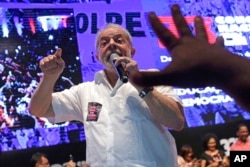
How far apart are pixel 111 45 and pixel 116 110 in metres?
0.23

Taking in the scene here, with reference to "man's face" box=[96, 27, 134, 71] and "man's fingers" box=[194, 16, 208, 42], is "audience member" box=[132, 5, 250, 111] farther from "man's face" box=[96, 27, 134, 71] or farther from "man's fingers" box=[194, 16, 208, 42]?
"man's face" box=[96, 27, 134, 71]

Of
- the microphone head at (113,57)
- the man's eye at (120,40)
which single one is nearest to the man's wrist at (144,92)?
the microphone head at (113,57)

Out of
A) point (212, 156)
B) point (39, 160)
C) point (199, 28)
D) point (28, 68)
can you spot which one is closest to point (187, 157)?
point (212, 156)

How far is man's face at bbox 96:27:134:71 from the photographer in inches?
64.3

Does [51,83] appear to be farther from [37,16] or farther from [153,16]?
[37,16]

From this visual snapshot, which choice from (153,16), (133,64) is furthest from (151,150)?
(153,16)

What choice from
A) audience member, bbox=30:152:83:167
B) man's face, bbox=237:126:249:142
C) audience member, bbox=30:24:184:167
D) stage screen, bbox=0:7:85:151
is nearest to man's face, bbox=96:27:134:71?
audience member, bbox=30:24:184:167

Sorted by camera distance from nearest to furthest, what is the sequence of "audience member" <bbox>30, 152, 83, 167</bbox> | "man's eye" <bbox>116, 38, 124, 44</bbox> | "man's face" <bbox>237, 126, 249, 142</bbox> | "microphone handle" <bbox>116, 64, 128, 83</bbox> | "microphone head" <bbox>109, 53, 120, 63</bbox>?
"microphone handle" <bbox>116, 64, 128, 83</bbox> → "microphone head" <bbox>109, 53, 120, 63</bbox> → "man's eye" <bbox>116, 38, 124, 44</bbox> → "audience member" <bbox>30, 152, 83, 167</bbox> → "man's face" <bbox>237, 126, 249, 142</bbox>

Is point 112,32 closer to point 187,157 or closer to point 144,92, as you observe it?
point 144,92

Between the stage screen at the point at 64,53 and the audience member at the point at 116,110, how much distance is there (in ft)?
6.41

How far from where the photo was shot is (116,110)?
1.59 m

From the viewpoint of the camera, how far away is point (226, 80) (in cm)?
63

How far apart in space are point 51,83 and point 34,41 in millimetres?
2368

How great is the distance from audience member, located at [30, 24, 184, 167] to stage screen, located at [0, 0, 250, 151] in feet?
6.41
